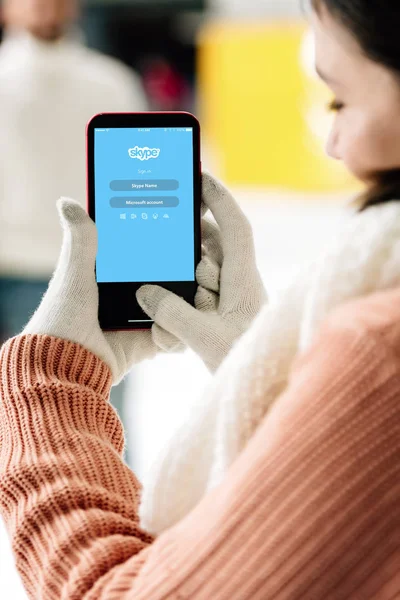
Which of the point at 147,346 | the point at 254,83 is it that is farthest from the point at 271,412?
the point at 254,83

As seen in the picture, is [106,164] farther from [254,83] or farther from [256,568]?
[254,83]

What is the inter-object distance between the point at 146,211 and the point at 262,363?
35 centimetres

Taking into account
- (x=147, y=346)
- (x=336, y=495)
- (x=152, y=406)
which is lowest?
(x=152, y=406)

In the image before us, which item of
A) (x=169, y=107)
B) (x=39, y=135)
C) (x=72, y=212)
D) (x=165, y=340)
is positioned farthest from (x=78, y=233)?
(x=169, y=107)

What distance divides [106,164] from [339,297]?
15.9 inches

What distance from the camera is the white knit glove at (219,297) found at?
2.67ft

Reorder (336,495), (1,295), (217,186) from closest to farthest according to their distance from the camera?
1. (336,495)
2. (217,186)
3. (1,295)

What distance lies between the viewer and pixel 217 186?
2.79 feet

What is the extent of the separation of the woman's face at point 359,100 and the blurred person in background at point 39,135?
1.66m

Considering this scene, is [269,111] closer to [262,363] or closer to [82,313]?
[82,313]

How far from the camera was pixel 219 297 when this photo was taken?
85 cm

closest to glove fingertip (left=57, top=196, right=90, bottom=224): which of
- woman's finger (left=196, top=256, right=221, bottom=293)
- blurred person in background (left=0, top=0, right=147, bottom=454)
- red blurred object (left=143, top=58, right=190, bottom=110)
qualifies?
woman's finger (left=196, top=256, right=221, bottom=293)

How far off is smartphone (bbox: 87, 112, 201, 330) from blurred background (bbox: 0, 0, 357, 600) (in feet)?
1.94

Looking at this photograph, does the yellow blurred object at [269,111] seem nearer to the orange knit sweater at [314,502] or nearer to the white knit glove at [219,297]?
the white knit glove at [219,297]
